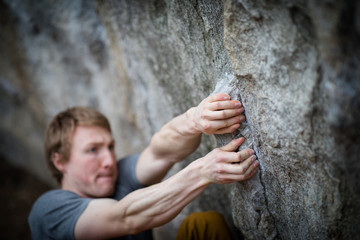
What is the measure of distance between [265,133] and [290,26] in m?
0.39

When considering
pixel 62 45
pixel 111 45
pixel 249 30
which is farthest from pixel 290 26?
pixel 62 45

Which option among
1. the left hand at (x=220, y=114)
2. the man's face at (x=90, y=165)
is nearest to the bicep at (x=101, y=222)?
the man's face at (x=90, y=165)

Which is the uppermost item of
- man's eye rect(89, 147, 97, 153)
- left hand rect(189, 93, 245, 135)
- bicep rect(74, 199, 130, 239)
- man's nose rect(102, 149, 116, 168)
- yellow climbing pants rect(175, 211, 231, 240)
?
left hand rect(189, 93, 245, 135)

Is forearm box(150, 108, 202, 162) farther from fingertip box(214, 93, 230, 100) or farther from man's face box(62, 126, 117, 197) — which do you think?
man's face box(62, 126, 117, 197)

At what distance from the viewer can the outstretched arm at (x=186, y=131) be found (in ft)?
3.62

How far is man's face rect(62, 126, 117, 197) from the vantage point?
1711 millimetres

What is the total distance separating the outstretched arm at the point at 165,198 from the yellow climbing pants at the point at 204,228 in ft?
0.93

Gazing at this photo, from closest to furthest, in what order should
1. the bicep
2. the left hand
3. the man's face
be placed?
the left hand
the bicep
the man's face

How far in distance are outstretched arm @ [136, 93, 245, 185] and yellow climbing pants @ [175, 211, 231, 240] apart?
334 millimetres

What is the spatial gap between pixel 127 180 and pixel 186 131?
0.66 meters

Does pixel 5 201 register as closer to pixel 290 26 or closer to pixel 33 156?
pixel 33 156

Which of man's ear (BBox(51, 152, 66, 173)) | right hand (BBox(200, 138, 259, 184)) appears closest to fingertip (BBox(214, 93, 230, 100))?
right hand (BBox(200, 138, 259, 184))

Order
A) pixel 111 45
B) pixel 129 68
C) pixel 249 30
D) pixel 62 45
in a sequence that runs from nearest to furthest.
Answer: pixel 249 30 < pixel 129 68 < pixel 111 45 < pixel 62 45

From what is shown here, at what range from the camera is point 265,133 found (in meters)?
1.08
